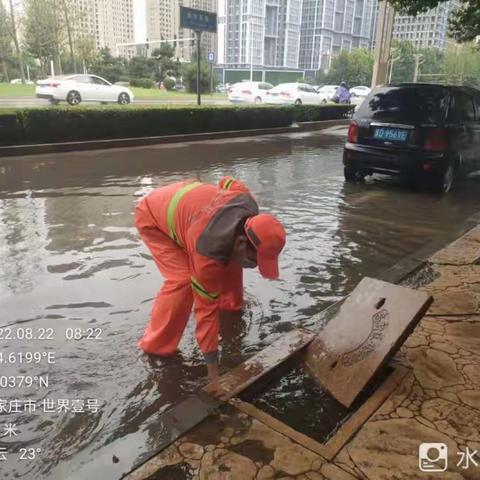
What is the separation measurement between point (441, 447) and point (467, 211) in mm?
5272

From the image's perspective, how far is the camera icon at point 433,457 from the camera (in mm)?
2121

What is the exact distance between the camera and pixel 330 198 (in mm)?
7246

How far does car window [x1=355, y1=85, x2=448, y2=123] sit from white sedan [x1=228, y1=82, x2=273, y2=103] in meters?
17.8

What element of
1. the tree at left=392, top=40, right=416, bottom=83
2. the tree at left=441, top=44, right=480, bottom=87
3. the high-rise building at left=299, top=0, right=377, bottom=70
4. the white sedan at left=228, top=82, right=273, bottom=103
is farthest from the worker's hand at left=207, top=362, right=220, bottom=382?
the high-rise building at left=299, top=0, right=377, bottom=70

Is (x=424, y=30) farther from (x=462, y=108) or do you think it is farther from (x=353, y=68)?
(x=462, y=108)

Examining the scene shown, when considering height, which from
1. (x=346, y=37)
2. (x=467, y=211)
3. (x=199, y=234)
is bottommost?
(x=467, y=211)

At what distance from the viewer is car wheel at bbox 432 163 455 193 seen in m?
7.21

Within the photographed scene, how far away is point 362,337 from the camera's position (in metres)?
2.82

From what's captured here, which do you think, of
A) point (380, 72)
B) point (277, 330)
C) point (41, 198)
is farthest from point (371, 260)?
point (380, 72)

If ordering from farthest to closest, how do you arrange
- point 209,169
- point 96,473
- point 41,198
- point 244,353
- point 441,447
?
point 209,169 → point 41,198 → point 244,353 → point 441,447 → point 96,473

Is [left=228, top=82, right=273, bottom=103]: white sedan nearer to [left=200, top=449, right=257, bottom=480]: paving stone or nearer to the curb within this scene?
the curb

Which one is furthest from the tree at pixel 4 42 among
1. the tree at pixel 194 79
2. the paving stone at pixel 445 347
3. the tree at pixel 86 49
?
the paving stone at pixel 445 347

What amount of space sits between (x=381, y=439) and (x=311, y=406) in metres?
0.45

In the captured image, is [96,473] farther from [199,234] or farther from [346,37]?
[346,37]
